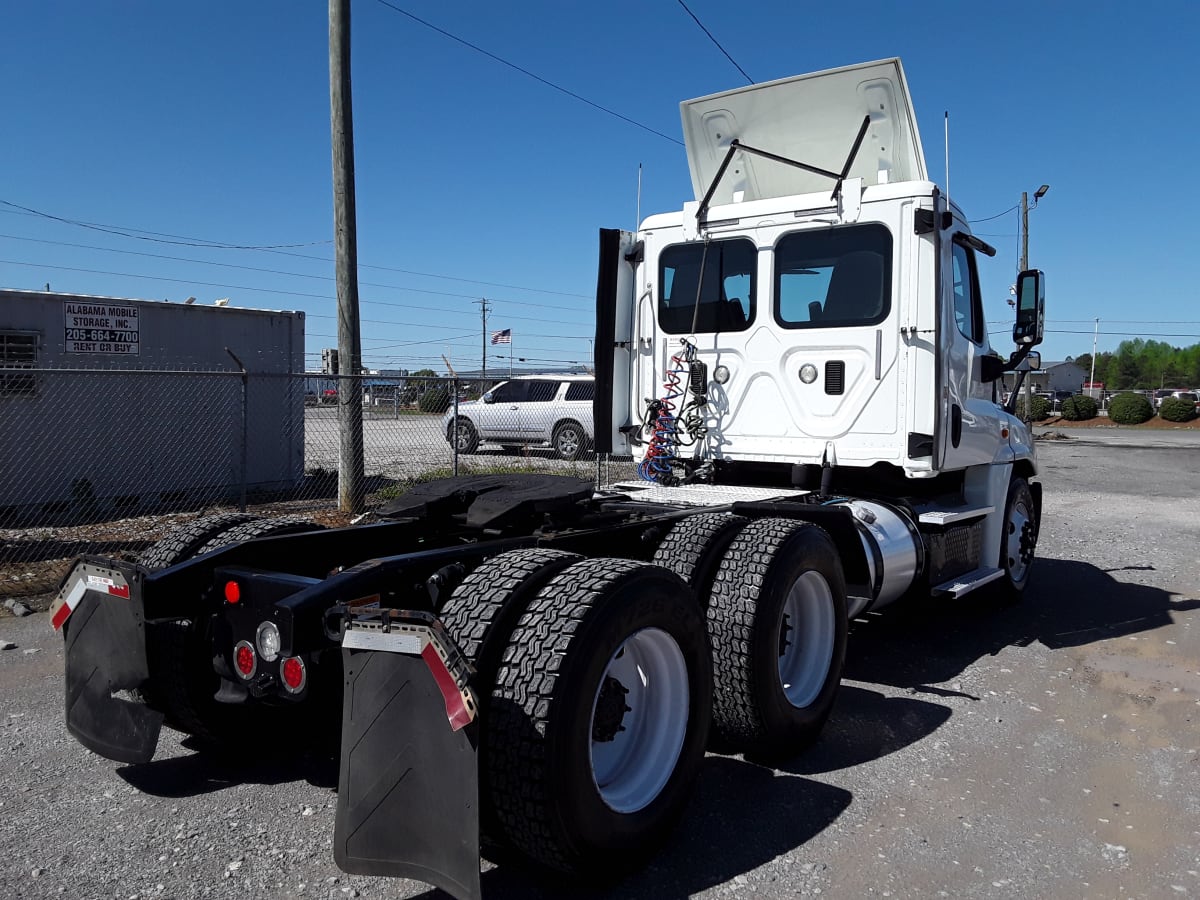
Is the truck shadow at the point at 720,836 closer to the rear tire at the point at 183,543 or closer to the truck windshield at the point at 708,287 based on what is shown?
the rear tire at the point at 183,543

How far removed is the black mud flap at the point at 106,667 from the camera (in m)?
3.34

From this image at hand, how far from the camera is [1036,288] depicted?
21.0 ft

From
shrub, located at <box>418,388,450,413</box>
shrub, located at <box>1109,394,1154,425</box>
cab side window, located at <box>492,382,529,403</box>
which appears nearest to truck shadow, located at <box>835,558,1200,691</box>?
shrub, located at <box>418,388,450,413</box>

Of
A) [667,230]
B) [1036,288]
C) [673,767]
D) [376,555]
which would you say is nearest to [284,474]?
[667,230]

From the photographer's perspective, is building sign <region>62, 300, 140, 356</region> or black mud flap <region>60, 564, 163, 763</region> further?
building sign <region>62, 300, 140, 356</region>

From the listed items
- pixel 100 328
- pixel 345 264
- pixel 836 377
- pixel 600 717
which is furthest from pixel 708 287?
pixel 100 328

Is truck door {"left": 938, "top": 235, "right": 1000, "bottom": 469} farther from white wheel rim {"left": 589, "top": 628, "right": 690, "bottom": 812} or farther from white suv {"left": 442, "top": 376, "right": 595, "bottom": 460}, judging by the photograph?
white suv {"left": 442, "top": 376, "right": 595, "bottom": 460}

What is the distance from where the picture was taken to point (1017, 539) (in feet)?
23.6

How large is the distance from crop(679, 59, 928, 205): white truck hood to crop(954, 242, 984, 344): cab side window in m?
0.62

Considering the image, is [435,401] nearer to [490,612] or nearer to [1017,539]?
[1017,539]

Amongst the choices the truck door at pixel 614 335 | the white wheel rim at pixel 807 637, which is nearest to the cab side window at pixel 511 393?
the truck door at pixel 614 335

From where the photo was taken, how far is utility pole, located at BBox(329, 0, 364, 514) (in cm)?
1005

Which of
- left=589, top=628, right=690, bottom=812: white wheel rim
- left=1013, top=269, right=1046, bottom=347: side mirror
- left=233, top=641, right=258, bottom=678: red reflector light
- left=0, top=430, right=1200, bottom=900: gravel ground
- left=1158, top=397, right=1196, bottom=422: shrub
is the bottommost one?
left=0, top=430, right=1200, bottom=900: gravel ground

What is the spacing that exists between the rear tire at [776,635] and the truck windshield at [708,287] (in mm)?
2236
